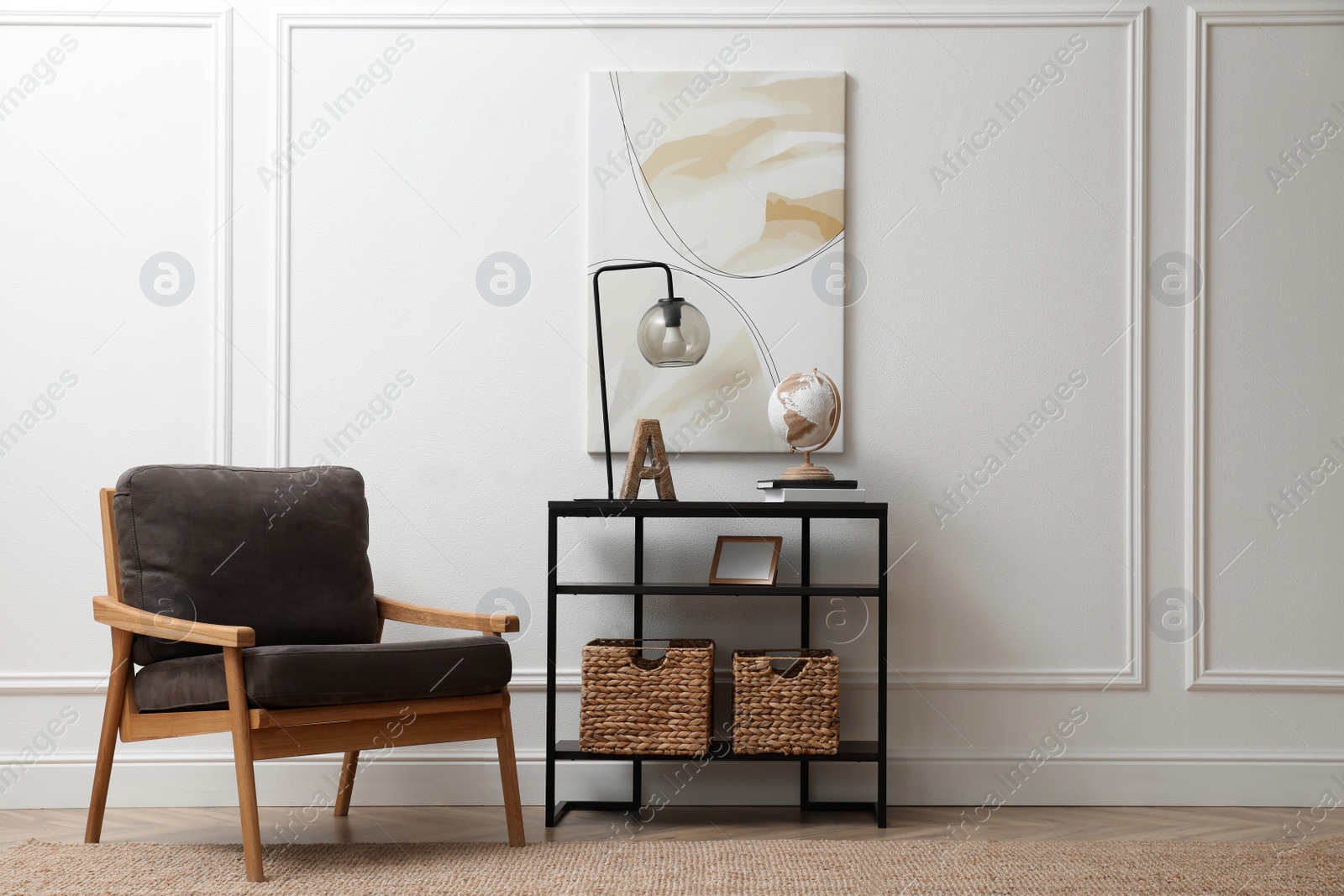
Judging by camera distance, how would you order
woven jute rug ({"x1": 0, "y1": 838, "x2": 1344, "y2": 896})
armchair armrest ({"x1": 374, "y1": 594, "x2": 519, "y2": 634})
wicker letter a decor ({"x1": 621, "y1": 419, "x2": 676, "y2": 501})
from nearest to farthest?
woven jute rug ({"x1": 0, "y1": 838, "x2": 1344, "y2": 896}) → armchair armrest ({"x1": 374, "y1": 594, "x2": 519, "y2": 634}) → wicker letter a decor ({"x1": 621, "y1": 419, "x2": 676, "y2": 501})

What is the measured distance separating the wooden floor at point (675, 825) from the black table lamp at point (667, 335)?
838 millimetres

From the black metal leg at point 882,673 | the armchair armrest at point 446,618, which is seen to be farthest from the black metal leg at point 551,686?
the black metal leg at point 882,673

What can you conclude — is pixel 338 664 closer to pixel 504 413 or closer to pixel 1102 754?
pixel 504 413

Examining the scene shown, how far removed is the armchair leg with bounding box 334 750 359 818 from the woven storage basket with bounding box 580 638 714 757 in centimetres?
61

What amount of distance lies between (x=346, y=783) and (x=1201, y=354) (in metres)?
2.55

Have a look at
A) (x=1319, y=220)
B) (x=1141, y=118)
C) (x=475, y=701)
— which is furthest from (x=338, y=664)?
(x=1319, y=220)

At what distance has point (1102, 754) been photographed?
2.62 metres

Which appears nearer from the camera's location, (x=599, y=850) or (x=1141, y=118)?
(x=599, y=850)

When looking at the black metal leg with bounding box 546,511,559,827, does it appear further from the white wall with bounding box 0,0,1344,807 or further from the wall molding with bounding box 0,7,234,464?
the wall molding with bounding box 0,7,234,464

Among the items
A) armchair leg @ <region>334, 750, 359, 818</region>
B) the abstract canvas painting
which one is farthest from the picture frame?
armchair leg @ <region>334, 750, 359, 818</region>

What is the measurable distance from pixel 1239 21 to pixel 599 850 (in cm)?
277

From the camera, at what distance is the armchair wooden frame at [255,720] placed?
191cm

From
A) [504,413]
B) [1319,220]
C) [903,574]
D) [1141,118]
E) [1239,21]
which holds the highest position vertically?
[1239,21]

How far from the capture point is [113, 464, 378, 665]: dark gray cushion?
2189 millimetres
